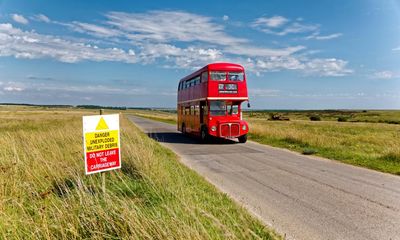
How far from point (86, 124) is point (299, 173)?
6451 mm

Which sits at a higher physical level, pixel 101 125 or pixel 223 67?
pixel 223 67

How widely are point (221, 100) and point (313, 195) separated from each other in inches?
478

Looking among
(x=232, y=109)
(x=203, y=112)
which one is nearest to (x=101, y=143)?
(x=203, y=112)

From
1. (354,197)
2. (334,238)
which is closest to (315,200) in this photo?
(354,197)

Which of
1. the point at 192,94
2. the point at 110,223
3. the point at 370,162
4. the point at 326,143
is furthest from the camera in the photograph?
the point at 192,94

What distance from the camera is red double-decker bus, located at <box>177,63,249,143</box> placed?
18109 millimetres

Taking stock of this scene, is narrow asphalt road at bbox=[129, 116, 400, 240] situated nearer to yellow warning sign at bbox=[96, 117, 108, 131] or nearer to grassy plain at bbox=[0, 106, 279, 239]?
grassy plain at bbox=[0, 106, 279, 239]

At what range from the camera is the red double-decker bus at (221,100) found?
18109 mm

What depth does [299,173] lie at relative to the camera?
9250mm

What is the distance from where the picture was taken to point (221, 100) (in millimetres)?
18562

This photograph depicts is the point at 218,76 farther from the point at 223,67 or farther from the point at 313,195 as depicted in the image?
the point at 313,195

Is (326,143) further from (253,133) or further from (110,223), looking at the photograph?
(110,223)

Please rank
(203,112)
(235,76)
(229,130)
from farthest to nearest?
1. (203,112)
2. (235,76)
3. (229,130)

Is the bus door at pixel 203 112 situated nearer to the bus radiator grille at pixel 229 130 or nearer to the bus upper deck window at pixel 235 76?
the bus radiator grille at pixel 229 130
